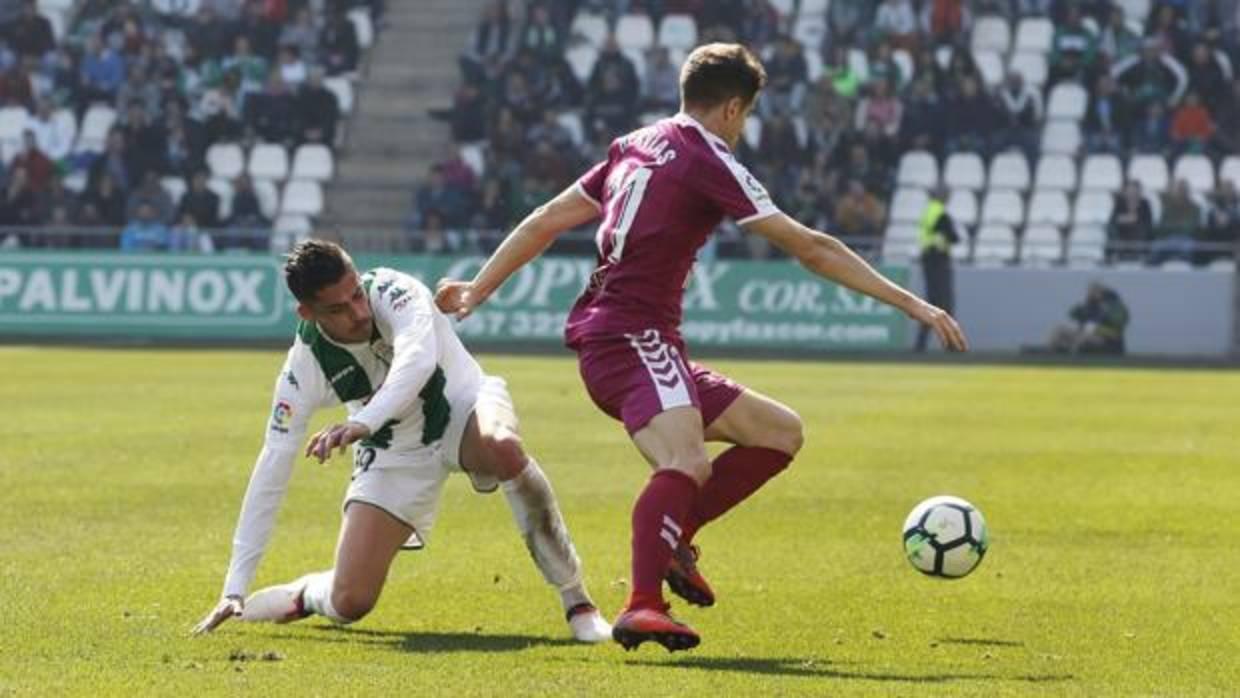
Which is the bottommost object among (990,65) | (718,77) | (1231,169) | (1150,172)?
(1150,172)

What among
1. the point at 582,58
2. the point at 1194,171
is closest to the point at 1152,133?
the point at 1194,171

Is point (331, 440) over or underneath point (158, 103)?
over

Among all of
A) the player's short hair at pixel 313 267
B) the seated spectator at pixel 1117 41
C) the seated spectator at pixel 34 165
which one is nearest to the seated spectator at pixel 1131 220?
the seated spectator at pixel 1117 41

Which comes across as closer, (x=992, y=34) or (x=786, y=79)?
(x=786, y=79)

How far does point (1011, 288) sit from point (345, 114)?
11.4m

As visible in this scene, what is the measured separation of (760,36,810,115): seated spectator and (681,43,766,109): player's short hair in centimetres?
2795

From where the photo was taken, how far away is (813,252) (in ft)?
29.7

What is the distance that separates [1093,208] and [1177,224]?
1746 mm

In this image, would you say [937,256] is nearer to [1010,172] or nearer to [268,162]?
[1010,172]

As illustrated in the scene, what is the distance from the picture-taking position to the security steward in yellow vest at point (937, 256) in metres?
33.4

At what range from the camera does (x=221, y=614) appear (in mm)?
9469

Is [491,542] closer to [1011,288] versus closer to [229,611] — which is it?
[229,611]

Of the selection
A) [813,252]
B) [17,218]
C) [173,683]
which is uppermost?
[813,252]

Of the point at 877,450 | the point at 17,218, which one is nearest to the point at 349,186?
the point at 17,218
